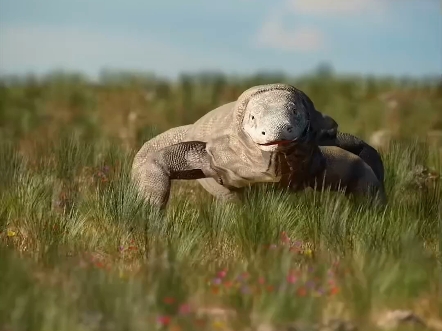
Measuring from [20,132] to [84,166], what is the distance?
7.12 metres

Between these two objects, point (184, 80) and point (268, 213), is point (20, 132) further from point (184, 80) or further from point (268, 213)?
point (268, 213)

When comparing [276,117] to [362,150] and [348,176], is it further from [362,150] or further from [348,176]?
[362,150]

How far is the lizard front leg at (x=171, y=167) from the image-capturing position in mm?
5609

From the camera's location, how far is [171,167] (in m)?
5.69

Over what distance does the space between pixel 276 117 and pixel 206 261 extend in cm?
104

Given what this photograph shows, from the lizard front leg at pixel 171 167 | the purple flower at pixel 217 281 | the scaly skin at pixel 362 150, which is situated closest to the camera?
the purple flower at pixel 217 281

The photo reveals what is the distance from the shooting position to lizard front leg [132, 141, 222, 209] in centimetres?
561

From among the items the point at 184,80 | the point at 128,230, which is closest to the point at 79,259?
the point at 128,230

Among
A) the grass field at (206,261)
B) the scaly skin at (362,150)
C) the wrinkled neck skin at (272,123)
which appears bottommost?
the grass field at (206,261)

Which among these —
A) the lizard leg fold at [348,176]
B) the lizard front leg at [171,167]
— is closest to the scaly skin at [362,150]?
the lizard leg fold at [348,176]

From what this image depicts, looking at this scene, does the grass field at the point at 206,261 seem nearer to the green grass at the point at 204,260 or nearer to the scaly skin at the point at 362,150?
the green grass at the point at 204,260

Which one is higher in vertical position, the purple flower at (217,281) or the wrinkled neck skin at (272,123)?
the wrinkled neck skin at (272,123)

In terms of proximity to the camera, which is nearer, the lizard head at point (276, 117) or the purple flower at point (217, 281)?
the purple flower at point (217, 281)

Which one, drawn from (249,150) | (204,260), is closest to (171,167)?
(249,150)
